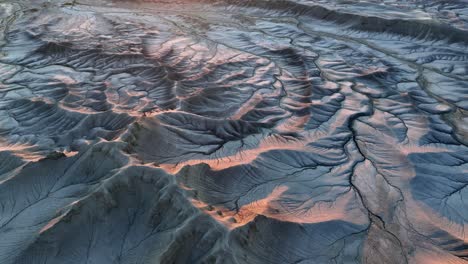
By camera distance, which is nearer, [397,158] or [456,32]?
[397,158]

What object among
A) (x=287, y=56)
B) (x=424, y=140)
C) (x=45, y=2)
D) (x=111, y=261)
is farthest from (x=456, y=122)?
(x=45, y=2)

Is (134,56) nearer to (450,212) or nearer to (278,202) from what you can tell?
(278,202)

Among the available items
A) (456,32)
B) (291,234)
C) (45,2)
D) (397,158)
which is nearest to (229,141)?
(291,234)

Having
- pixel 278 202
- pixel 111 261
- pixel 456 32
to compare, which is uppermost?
pixel 456 32

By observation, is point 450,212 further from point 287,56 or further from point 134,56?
point 134,56

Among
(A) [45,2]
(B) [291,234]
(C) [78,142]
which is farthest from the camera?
(A) [45,2]

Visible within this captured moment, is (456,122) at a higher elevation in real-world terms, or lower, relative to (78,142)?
higher

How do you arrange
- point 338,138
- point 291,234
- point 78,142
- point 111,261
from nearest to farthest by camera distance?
point 111,261 → point 291,234 → point 78,142 → point 338,138
